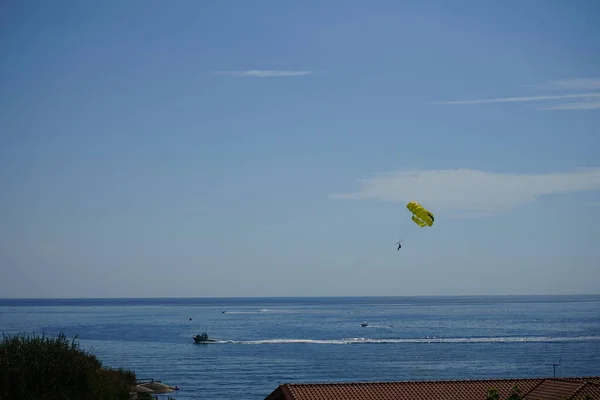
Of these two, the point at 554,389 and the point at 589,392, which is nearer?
the point at 589,392

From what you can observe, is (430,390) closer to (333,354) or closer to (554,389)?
(554,389)

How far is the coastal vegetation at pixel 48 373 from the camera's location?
41.6 meters

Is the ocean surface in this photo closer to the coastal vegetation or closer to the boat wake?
the boat wake

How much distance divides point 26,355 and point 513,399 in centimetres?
2887

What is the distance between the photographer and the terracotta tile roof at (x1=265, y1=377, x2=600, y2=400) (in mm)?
31494

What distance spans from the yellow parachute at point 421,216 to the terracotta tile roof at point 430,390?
847 centimetres

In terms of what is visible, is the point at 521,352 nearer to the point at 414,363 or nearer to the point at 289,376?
the point at 414,363

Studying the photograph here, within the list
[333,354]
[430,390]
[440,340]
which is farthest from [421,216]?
[440,340]

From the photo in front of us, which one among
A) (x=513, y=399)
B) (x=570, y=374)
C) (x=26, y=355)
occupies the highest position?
(x=570, y=374)

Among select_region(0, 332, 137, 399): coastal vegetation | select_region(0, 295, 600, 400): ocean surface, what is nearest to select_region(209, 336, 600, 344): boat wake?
select_region(0, 295, 600, 400): ocean surface

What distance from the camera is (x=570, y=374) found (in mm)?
83688

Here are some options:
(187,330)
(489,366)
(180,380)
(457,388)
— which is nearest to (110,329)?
(187,330)

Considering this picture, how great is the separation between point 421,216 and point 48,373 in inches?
879

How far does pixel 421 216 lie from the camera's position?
39.6m
